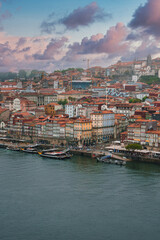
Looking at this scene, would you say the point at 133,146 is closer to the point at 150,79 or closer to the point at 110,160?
the point at 110,160

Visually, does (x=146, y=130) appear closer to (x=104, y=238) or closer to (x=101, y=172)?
(x=101, y=172)

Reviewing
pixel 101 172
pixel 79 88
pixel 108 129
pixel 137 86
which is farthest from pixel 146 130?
pixel 79 88

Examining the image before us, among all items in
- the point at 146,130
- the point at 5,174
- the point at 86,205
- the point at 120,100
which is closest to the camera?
the point at 86,205

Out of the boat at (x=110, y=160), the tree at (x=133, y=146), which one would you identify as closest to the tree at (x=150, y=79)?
the tree at (x=133, y=146)

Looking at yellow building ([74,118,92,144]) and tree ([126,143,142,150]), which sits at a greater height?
yellow building ([74,118,92,144])

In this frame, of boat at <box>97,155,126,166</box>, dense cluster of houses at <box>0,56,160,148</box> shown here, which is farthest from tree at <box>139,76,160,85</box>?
boat at <box>97,155,126,166</box>

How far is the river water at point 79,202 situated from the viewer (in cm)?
1448

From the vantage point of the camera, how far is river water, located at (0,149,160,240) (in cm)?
1448

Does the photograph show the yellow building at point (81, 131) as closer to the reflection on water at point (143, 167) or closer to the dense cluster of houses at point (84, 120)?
the dense cluster of houses at point (84, 120)

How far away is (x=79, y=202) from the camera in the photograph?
17.4 m

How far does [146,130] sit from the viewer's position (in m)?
29.5

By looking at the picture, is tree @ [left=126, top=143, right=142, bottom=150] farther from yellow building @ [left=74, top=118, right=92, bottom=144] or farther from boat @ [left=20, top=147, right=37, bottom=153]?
boat @ [left=20, top=147, right=37, bottom=153]

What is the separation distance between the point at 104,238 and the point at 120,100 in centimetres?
3497

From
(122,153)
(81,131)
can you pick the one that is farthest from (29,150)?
(122,153)
